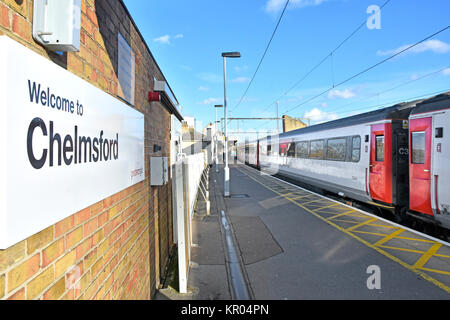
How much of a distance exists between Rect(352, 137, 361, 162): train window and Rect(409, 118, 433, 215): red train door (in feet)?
7.19

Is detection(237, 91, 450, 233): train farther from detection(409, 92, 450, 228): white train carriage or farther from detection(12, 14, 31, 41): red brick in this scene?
detection(12, 14, 31, 41): red brick

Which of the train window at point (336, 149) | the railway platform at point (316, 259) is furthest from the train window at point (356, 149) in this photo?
the railway platform at point (316, 259)

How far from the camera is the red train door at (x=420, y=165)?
238 inches

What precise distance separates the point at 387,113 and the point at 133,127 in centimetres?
739

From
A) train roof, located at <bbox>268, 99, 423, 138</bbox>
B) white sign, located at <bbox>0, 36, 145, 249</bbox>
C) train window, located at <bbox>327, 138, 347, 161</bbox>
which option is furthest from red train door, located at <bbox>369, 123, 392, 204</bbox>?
white sign, located at <bbox>0, 36, 145, 249</bbox>

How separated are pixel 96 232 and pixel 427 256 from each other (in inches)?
221

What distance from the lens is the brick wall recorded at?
3.82 ft

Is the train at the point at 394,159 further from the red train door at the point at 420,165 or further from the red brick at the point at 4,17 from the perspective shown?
the red brick at the point at 4,17

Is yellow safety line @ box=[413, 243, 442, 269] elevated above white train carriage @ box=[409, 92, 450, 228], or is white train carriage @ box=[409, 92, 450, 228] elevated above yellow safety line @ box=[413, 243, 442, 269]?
white train carriage @ box=[409, 92, 450, 228]

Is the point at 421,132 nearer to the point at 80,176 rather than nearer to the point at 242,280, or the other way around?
the point at 242,280

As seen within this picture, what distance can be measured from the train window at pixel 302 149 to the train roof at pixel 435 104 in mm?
7045

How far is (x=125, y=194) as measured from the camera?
8.34 ft
